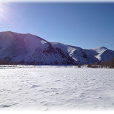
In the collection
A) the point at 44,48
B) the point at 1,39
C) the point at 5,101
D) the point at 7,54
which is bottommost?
the point at 5,101

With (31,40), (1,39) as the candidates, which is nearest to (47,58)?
(31,40)

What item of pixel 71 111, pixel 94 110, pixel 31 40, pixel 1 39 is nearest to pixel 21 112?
pixel 71 111

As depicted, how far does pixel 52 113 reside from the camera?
3.13m

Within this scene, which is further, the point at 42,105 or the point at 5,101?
the point at 5,101

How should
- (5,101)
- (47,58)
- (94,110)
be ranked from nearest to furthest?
(94,110) → (5,101) → (47,58)

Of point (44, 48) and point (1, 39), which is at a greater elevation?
point (1, 39)

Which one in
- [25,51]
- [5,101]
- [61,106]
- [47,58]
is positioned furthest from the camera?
[25,51]

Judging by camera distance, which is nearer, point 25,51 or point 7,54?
point 7,54

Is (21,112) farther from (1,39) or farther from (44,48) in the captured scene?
(1,39)

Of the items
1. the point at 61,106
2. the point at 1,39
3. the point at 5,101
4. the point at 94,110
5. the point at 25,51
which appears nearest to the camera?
the point at 94,110

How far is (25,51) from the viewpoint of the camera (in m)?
95.9

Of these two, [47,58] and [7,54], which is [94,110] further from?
[7,54]

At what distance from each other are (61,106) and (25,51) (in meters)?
98.2

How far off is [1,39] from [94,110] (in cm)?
11896
